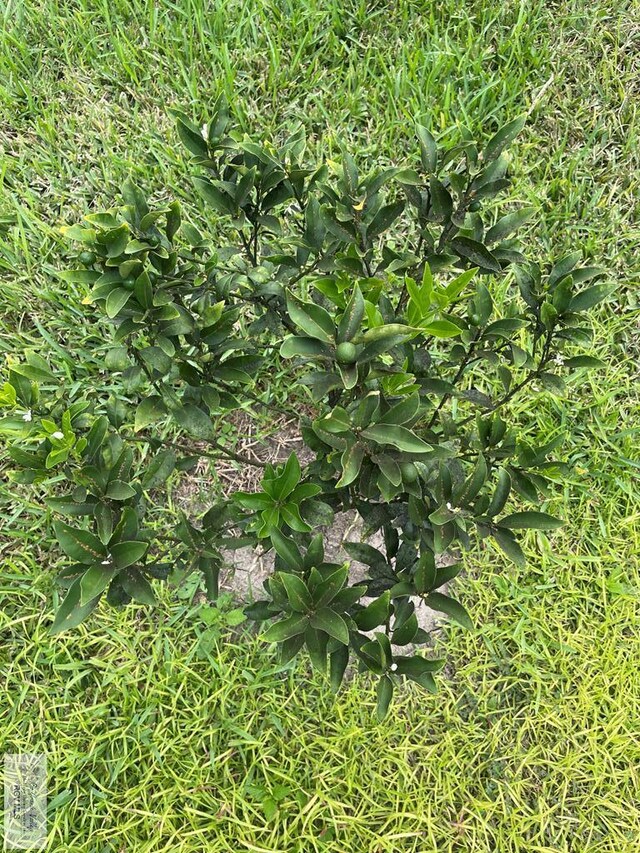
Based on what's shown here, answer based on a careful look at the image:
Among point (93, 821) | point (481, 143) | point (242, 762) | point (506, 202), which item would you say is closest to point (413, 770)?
point (242, 762)

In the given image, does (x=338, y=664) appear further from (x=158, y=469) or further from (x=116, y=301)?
(x=116, y=301)

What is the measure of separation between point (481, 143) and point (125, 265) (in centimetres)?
199

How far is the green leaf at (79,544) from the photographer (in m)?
1.32

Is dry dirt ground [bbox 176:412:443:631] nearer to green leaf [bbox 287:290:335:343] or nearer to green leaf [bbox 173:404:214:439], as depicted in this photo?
green leaf [bbox 173:404:214:439]

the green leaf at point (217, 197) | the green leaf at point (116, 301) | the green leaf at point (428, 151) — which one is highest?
the green leaf at point (428, 151)

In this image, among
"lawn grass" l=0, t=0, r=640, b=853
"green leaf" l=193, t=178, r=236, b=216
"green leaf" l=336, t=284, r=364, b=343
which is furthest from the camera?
"lawn grass" l=0, t=0, r=640, b=853

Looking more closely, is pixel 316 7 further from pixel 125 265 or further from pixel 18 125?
pixel 125 265

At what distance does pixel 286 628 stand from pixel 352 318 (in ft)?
2.06

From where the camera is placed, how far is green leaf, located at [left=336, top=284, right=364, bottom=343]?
4.05 ft

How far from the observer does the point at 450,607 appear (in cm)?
153

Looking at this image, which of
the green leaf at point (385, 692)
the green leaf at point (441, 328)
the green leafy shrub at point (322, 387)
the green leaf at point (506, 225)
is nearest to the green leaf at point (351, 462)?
the green leafy shrub at point (322, 387)

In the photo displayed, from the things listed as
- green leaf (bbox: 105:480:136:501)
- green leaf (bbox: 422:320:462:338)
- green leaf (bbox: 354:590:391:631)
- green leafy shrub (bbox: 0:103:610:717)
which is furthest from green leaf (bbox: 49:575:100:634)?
green leaf (bbox: 422:320:462:338)

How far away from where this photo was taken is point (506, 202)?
9.11 feet

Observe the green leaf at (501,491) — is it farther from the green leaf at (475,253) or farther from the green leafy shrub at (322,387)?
the green leaf at (475,253)
